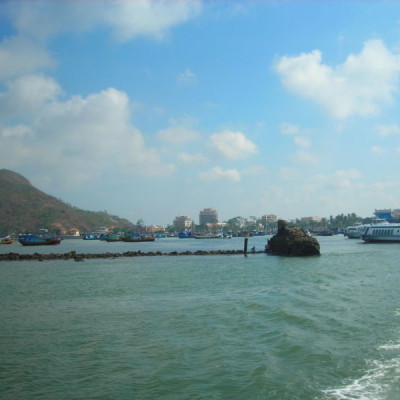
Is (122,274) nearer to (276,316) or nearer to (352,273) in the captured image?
(352,273)

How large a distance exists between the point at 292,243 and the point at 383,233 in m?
41.6

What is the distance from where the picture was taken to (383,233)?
9125 centimetres

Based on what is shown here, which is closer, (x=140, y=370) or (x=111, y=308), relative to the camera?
(x=140, y=370)

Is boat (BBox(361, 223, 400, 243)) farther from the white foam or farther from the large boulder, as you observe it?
the white foam

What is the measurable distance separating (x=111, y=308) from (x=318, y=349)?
463 inches

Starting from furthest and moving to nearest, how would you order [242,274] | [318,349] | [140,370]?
[242,274], [318,349], [140,370]

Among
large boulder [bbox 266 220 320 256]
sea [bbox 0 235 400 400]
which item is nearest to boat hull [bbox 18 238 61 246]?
large boulder [bbox 266 220 320 256]

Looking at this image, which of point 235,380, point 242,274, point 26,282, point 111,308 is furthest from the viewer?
point 242,274

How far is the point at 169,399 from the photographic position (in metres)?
10.2

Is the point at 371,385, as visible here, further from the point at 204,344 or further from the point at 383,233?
the point at 383,233

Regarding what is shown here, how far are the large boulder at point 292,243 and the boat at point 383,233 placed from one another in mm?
36219

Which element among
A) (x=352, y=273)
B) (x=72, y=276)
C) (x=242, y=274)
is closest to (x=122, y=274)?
(x=72, y=276)

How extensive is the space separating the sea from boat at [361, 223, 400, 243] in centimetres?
6781

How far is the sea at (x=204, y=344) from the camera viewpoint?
10.8 m
